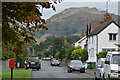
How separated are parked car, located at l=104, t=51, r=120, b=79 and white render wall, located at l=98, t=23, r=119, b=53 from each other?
33.8 meters

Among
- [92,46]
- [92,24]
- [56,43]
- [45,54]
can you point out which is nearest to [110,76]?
[92,46]

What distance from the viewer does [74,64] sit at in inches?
1256

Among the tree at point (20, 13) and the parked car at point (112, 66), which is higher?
the tree at point (20, 13)

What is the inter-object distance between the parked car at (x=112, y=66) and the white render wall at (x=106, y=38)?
33755 mm

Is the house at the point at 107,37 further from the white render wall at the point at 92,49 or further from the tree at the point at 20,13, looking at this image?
the tree at the point at 20,13

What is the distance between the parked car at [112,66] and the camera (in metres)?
15.2

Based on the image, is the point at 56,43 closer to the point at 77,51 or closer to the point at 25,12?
the point at 77,51

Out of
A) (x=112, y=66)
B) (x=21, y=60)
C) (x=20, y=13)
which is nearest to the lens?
(x=20, y=13)

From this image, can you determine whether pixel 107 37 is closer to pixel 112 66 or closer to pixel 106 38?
pixel 106 38

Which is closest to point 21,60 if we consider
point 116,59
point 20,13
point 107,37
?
point 107,37

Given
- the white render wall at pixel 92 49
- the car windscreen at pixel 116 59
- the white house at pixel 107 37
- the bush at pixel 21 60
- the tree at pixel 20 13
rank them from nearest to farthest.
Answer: the tree at pixel 20 13 → the car windscreen at pixel 116 59 → the bush at pixel 21 60 → the white house at pixel 107 37 → the white render wall at pixel 92 49

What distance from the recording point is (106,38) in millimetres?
50406

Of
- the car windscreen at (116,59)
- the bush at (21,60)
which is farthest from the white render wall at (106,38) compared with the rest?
the car windscreen at (116,59)

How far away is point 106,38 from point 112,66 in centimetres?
3545
